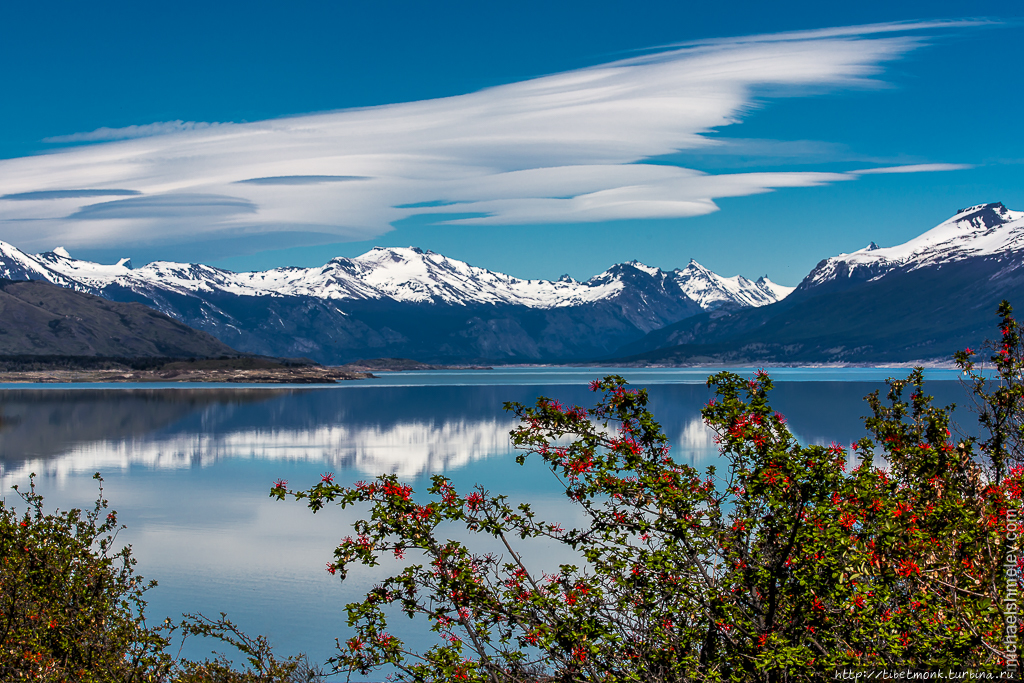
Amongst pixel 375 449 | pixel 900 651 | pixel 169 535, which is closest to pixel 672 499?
pixel 900 651

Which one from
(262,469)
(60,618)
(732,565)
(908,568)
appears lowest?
(262,469)

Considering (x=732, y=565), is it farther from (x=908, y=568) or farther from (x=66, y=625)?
(x=66, y=625)

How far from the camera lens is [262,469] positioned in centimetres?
7238

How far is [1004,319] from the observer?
15.7 m

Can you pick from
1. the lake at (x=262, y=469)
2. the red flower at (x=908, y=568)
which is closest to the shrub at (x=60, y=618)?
the lake at (x=262, y=469)

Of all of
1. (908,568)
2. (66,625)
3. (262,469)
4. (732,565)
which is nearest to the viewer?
(908,568)

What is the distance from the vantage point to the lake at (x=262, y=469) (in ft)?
109

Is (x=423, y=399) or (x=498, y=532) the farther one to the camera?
(x=423, y=399)

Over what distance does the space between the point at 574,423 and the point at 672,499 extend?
169 centimetres

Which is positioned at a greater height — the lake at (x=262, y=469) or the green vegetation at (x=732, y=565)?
the green vegetation at (x=732, y=565)

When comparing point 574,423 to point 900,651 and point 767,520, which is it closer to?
point 767,520

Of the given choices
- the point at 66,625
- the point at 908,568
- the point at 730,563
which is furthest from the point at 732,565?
the point at 66,625

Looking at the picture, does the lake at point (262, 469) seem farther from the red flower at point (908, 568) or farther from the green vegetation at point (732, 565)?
the red flower at point (908, 568)

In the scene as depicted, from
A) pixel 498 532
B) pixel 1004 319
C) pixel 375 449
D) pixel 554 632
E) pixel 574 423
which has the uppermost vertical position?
pixel 1004 319
